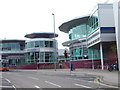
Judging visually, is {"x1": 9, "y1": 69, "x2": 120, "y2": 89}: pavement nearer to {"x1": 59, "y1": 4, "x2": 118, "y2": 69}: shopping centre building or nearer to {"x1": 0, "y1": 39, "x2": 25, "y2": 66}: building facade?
{"x1": 59, "y1": 4, "x2": 118, "y2": 69}: shopping centre building

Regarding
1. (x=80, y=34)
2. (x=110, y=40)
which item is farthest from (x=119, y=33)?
(x=80, y=34)

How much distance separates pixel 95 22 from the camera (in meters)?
39.1

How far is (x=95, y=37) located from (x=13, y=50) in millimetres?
56186

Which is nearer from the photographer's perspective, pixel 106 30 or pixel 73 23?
pixel 106 30

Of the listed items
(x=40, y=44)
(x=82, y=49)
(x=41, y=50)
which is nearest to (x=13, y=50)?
(x=40, y=44)

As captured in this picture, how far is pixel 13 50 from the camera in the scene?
288ft

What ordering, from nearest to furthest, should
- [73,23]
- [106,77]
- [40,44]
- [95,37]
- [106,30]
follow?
[106,77], [106,30], [95,37], [73,23], [40,44]

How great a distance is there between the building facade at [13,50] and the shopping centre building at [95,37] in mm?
31037

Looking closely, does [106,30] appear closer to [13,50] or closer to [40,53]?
[40,53]

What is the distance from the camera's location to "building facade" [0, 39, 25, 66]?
86.0m

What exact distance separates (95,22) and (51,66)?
2837 centimetres

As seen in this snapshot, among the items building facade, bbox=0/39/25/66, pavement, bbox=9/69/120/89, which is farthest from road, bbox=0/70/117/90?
building facade, bbox=0/39/25/66

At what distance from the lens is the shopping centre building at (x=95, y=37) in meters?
35.9

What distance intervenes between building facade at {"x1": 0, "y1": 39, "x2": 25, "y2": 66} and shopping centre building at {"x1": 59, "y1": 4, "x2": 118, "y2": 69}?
31037 millimetres
